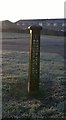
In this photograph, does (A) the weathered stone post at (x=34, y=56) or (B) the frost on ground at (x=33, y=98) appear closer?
(B) the frost on ground at (x=33, y=98)

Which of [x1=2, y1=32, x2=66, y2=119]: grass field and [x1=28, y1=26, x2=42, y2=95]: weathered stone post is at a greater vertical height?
[x1=28, y1=26, x2=42, y2=95]: weathered stone post

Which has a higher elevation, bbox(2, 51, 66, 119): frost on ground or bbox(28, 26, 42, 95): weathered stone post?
bbox(28, 26, 42, 95): weathered stone post

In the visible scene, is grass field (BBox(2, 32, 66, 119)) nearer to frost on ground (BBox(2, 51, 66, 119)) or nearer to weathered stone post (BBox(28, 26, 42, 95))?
frost on ground (BBox(2, 51, 66, 119))

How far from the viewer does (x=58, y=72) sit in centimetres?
884

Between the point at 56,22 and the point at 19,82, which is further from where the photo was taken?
the point at 56,22

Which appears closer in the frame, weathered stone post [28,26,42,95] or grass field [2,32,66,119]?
grass field [2,32,66,119]

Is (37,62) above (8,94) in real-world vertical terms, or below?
above

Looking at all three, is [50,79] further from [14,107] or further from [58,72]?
[14,107]

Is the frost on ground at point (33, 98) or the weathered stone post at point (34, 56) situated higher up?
the weathered stone post at point (34, 56)

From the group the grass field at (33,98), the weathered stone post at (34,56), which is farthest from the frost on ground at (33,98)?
the weathered stone post at (34,56)

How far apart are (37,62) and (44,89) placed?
778 millimetres

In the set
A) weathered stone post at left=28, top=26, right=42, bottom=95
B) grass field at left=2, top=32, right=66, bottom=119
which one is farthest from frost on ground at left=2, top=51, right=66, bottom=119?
weathered stone post at left=28, top=26, right=42, bottom=95

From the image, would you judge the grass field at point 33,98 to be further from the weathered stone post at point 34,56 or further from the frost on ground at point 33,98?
the weathered stone post at point 34,56

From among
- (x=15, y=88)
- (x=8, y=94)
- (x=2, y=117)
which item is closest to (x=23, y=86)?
(x=15, y=88)
